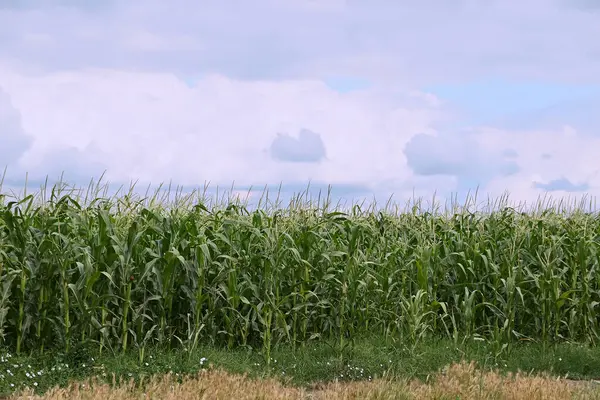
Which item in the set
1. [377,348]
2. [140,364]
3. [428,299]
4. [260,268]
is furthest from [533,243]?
[140,364]

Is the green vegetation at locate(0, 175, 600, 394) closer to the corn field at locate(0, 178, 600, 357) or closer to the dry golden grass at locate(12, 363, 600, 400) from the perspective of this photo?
the corn field at locate(0, 178, 600, 357)

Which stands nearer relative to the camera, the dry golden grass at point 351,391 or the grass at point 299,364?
the dry golden grass at point 351,391

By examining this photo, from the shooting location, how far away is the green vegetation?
9656 mm

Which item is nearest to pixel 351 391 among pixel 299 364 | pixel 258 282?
pixel 299 364

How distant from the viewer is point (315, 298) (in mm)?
11000

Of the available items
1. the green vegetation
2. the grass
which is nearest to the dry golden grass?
the grass

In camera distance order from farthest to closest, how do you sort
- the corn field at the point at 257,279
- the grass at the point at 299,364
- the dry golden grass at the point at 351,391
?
1. the corn field at the point at 257,279
2. the grass at the point at 299,364
3. the dry golden grass at the point at 351,391

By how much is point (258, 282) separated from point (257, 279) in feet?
0.14

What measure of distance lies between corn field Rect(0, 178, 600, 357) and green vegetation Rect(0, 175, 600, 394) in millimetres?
26

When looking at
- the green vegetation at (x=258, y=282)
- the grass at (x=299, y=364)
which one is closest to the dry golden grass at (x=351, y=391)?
the grass at (x=299, y=364)

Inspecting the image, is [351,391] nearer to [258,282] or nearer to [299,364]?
[299,364]

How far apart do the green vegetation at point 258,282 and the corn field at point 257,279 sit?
3 centimetres

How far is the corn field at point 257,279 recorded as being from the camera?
31.7 feet

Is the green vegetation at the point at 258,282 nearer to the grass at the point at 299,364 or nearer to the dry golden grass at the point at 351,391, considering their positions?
the grass at the point at 299,364
